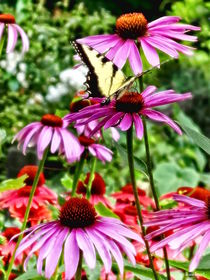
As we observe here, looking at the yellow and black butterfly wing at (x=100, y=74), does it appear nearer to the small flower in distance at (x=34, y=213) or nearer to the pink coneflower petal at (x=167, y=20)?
the pink coneflower petal at (x=167, y=20)

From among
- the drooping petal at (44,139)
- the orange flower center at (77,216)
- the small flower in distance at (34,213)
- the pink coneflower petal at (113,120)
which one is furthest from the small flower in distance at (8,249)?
the pink coneflower petal at (113,120)

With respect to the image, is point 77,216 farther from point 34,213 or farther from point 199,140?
point 34,213

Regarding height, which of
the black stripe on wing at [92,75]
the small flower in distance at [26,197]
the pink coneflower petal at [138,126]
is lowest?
the small flower in distance at [26,197]

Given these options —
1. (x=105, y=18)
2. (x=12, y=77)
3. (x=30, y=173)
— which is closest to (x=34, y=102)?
(x=12, y=77)

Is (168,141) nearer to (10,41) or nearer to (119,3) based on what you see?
(10,41)

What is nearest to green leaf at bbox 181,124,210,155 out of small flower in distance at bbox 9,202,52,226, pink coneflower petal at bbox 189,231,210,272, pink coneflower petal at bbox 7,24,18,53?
pink coneflower petal at bbox 189,231,210,272

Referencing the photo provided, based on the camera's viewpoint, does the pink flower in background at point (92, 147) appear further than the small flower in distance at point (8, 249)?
Yes

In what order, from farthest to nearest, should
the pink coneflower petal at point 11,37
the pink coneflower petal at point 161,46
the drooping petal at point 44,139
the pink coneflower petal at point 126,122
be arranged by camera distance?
the pink coneflower petal at point 11,37, the drooping petal at point 44,139, the pink coneflower petal at point 161,46, the pink coneflower petal at point 126,122
